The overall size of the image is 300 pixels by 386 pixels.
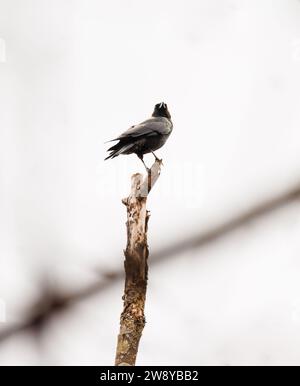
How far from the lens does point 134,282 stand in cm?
256

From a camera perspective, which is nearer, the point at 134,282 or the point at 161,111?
the point at 134,282

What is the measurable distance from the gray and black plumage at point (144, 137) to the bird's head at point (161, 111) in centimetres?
11

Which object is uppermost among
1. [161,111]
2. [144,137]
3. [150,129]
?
[161,111]

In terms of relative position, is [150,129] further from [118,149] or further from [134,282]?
[134,282]

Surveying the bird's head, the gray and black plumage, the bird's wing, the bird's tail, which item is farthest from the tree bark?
the bird's head

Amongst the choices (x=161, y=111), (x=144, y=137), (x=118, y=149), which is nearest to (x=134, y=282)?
(x=118, y=149)

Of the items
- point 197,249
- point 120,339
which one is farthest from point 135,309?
point 197,249

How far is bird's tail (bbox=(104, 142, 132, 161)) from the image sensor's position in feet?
15.9

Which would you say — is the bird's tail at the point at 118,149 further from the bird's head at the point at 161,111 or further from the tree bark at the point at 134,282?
the bird's head at the point at 161,111

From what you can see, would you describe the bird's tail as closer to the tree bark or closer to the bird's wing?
the bird's wing

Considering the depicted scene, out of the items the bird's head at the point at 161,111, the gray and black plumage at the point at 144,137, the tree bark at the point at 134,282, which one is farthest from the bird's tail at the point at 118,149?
the bird's head at the point at 161,111

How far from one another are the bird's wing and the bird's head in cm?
33

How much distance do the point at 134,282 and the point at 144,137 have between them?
10.6 ft
